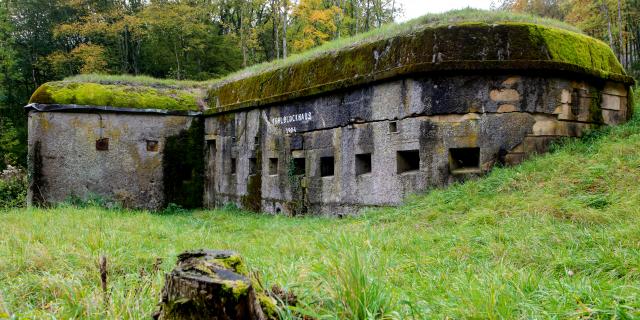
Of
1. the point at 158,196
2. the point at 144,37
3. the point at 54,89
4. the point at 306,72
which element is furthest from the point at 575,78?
the point at 144,37

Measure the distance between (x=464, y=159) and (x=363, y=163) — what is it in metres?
1.63

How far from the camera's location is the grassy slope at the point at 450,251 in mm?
2275

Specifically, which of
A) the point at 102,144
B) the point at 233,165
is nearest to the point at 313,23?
the point at 233,165

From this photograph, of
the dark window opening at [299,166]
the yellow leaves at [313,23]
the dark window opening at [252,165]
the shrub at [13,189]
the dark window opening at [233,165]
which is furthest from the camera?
the yellow leaves at [313,23]

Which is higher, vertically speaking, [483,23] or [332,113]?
[483,23]

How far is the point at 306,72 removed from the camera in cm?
867

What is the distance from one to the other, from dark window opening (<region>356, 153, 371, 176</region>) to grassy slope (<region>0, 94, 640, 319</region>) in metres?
1.02

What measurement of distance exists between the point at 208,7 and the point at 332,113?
1713 cm

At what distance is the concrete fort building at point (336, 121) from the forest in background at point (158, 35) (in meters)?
10.5

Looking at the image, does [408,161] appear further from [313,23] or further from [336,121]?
[313,23]

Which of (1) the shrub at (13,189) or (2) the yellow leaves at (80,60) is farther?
(2) the yellow leaves at (80,60)

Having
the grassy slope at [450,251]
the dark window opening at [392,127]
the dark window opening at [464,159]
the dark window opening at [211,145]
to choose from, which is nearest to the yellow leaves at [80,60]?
the dark window opening at [211,145]

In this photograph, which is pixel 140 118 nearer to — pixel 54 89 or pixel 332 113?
pixel 54 89

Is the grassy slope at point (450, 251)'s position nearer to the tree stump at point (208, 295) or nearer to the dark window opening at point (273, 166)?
the tree stump at point (208, 295)
